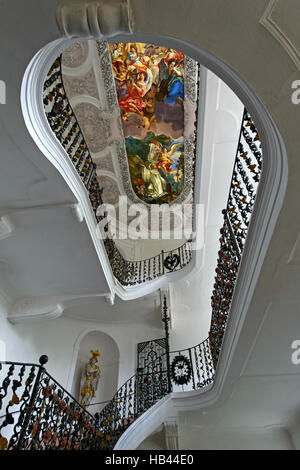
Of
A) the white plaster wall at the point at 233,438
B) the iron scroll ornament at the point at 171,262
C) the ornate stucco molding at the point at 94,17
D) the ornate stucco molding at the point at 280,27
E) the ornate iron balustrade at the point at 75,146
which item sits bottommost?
the white plaster wall at the point at 233,438

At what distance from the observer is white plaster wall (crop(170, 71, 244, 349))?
8.02 metres

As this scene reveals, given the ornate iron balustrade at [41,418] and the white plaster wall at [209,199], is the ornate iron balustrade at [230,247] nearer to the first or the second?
the white plaster wall at [209,199]

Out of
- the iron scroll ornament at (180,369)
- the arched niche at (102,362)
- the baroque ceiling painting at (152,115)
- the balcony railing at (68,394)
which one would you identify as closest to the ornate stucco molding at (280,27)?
the balcony railing at (68,394)

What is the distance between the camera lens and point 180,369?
8.31 meters

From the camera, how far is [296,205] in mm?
3250

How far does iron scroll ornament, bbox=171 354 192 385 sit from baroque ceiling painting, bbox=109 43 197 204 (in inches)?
300

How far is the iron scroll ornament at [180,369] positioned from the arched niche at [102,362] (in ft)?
6.59

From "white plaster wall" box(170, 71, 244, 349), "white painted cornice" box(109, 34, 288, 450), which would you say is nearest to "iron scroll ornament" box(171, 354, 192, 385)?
"white plaster wall" box(170, 71, 244, 349)

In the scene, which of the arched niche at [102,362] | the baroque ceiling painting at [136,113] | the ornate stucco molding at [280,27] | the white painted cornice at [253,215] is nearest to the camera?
the ornate stucco molding at [280,27]

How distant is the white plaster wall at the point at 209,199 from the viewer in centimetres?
802

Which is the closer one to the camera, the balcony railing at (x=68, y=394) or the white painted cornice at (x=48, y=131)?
the white painted cornice at (x=48, y=131)

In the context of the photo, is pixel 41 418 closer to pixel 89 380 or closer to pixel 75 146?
pixel 89 380

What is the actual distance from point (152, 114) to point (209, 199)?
4167mm
